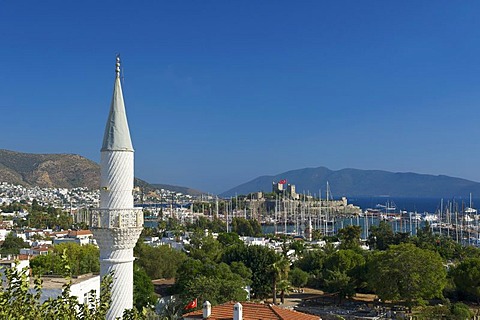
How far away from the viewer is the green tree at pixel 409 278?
1166 inches

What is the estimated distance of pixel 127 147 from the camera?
10930mm

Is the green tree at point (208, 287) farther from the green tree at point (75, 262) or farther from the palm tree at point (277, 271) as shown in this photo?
the green tree at point (75, 262)

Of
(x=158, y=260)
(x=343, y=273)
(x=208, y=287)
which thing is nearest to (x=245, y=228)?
(x=158, y=260)

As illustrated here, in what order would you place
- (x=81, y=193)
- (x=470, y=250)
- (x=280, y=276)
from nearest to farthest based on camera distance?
(x=280, y=276) → (x=470, y=250) → (x=81, y=193)

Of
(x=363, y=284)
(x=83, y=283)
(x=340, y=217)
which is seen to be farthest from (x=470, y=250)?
(x=340, y=217)

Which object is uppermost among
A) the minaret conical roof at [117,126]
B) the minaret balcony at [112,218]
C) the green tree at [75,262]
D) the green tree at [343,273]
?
the minaret conical roof at [117,126]

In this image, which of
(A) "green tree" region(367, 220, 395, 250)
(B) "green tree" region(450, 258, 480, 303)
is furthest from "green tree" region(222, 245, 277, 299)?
(A) "green tree" region(367, 220, 395, 250)

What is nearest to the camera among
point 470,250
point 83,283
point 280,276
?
point 83,283

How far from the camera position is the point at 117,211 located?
1087cm

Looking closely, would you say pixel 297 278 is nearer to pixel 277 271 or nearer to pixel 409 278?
pixel 277 271

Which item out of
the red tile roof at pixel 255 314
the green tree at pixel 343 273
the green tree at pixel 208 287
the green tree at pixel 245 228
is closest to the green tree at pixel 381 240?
the green tree at pixel 343 273

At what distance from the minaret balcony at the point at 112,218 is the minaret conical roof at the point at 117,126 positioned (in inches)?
52.9

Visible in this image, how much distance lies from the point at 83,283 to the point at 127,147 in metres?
10.3

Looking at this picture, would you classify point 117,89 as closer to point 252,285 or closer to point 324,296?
point 252,285
